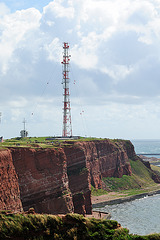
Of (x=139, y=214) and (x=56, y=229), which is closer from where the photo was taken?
(x=56, y=229)

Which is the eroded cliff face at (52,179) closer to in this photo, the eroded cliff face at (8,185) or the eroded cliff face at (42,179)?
the eroded cliff face at (42,179)

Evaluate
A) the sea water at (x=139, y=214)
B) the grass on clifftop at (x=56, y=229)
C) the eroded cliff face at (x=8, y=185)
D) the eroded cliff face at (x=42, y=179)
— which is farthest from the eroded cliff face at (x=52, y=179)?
the grass on clifftop at (x=56, y=229)

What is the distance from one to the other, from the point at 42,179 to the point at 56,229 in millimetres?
34762

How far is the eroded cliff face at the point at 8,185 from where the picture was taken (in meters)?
62.5

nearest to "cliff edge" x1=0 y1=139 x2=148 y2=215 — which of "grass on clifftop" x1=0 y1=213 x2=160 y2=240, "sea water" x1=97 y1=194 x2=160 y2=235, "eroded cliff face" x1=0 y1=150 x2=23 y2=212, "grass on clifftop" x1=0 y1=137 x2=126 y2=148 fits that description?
"eroded cliff face" x1=0 y1=150 x2=23 y2=212

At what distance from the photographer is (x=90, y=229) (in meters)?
42.5

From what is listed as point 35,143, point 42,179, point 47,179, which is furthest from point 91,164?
point 42,179

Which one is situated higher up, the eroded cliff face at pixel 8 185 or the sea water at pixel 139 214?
the eroded cliff face at pixel 8 185

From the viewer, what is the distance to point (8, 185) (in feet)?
213

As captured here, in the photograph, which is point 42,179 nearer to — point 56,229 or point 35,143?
point 35,143

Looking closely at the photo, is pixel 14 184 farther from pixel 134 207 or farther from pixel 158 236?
pixel 134 207

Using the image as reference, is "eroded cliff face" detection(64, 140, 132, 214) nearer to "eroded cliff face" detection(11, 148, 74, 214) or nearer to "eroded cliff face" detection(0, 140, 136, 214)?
"eroded cliff face" detection(0, 140, 136, 214)

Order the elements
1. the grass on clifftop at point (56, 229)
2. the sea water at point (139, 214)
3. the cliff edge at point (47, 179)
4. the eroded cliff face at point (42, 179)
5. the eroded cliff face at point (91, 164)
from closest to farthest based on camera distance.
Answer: the grass on clifftop at point (56, 229) → the cliff edge at point (47, 179) → the eroded cliff face at point (42, 179) → the sea water at point (139, 214) → the eroded cliff face at point (91, 164)

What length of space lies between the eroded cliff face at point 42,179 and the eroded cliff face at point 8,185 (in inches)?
128
